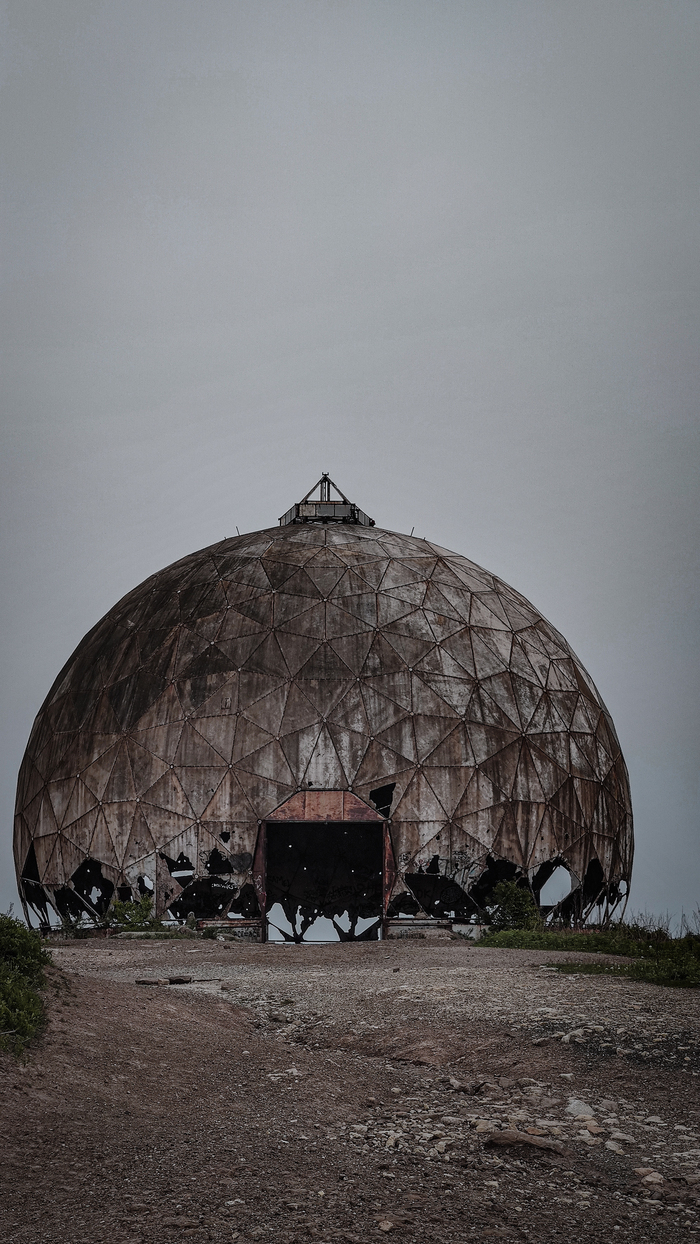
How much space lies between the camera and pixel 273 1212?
4.91m

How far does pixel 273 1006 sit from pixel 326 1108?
4157 mm

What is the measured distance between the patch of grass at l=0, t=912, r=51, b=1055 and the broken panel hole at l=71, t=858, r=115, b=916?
619 inches

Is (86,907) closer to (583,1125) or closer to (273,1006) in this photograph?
(273,1006)

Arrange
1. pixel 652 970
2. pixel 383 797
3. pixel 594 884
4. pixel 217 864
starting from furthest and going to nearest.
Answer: pixel 594 884 < pixel 383 797 < pixel 217 864 < pixel 652 970

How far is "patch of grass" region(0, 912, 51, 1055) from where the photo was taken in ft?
25.1

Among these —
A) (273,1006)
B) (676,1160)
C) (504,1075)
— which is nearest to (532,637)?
(273,1006)

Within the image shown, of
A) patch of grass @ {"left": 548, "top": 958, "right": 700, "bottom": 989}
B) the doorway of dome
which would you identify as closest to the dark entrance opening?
the doorway of dome

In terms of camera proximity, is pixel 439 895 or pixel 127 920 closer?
pixel 127 920

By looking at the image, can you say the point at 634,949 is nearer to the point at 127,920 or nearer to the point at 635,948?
the point at 635,948

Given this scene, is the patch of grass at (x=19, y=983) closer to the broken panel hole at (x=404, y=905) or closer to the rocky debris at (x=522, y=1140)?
the rocky debris at (x=522, y=1140)

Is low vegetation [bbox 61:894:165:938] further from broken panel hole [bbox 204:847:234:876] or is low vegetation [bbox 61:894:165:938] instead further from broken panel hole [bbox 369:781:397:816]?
broken panel hole [bbox 369:781:397:816]

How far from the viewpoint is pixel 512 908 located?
77.3 feet

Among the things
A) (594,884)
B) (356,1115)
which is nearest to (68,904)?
(594,884)

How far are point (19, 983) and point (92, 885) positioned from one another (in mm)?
18072
